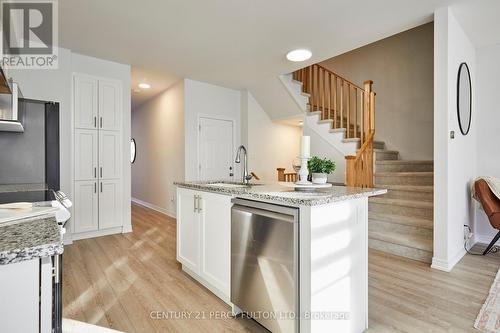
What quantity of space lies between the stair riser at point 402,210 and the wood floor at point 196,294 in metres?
0.60

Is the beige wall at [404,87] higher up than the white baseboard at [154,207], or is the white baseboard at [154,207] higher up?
the beige wall at [404,87]

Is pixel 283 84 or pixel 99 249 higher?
pixel 283 84

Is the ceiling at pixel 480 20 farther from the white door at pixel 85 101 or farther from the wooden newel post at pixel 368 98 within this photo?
the white door at pixel 85 101

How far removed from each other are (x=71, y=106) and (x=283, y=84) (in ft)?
11.2

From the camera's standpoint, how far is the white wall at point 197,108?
490 centimetres

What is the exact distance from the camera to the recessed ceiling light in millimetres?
3629

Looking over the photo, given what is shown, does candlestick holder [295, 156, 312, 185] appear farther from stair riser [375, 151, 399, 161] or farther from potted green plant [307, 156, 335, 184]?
stair riser [375, 151, 399, 161]

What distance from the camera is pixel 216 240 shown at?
2.07 m

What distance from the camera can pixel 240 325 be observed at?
1796 mm

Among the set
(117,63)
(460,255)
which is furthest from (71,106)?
(460,255)

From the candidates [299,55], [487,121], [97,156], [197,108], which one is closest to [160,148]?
[197,108]

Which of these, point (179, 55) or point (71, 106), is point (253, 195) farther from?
point (71, 106)

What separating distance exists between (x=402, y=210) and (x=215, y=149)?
11.1 feet

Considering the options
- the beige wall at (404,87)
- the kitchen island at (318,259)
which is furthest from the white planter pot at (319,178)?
the beige wall at (404,87)
